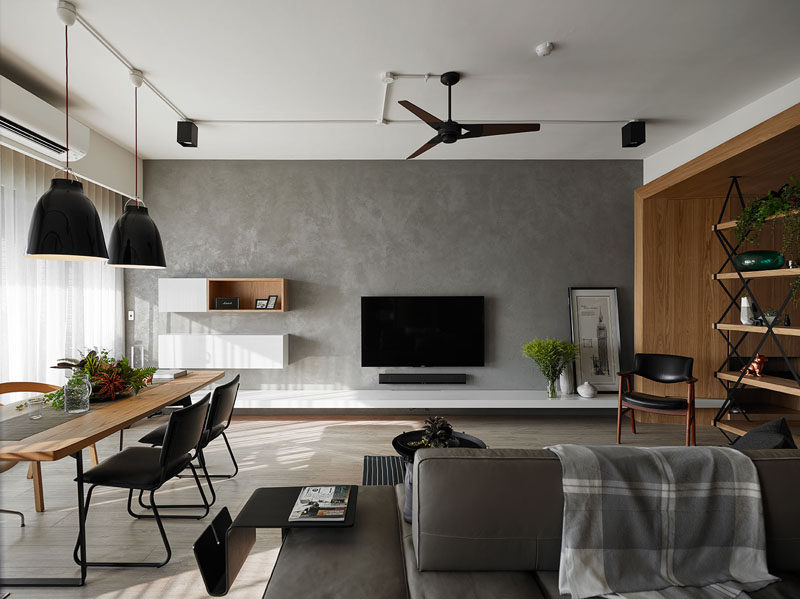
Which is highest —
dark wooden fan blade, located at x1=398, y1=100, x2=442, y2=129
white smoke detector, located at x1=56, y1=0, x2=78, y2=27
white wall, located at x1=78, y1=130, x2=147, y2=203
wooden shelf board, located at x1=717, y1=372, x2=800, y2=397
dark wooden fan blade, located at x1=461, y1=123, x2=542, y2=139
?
white smoke detector, located at x1=56, y1=0, x2=78, y2=27

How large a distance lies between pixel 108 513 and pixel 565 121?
433 cm

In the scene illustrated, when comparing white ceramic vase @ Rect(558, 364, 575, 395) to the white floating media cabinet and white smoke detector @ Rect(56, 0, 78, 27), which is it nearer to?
the white floating media cabinet

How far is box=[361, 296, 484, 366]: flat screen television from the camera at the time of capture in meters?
4.86

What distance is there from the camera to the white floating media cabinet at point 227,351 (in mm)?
4637

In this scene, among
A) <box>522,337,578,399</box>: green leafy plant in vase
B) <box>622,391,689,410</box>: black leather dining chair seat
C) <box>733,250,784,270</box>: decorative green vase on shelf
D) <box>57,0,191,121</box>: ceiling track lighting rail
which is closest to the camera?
<box>57,0,191,121</box>: ceiling track lighting rail

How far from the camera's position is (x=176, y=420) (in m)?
2.16

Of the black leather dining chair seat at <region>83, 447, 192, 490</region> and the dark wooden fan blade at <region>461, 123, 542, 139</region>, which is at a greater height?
the dark wooden fan blade at <region>461, 123, 542, 139</region>

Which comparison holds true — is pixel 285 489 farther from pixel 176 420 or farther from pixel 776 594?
pixel 776 594

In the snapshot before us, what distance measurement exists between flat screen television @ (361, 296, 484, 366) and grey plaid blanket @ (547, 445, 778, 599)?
343 cm

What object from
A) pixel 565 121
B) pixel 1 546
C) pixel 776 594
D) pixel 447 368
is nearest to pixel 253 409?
pixel 447 368

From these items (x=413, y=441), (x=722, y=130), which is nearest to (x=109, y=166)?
(x=413, y=441)

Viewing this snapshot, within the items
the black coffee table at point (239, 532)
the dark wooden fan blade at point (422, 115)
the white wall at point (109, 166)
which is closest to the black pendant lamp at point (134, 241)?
the white wall at point (109, 166)

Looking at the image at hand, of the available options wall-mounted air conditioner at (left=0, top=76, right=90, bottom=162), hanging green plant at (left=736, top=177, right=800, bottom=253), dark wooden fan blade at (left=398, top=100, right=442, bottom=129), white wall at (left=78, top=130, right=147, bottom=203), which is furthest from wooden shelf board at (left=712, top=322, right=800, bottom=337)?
white wall at (left=78, top=130, right=147, bottom=203)

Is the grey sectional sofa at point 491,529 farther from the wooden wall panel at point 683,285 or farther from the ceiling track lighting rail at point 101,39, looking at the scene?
the wooden wall panel at point 683,285
